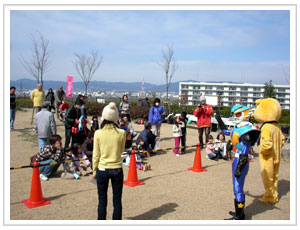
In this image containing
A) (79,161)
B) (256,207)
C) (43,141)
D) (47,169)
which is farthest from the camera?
(79,161)

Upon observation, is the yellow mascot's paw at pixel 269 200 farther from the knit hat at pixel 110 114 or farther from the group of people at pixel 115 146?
the knit hat at pixel 110 114

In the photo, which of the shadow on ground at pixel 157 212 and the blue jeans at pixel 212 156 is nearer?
the shadow on ground at pixel 157 212

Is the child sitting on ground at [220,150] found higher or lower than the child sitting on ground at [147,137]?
lower

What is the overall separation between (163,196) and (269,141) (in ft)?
7.83

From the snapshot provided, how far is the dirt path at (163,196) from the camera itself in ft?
15.8

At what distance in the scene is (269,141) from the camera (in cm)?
513

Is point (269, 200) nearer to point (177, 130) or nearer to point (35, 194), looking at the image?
point (177, 130)

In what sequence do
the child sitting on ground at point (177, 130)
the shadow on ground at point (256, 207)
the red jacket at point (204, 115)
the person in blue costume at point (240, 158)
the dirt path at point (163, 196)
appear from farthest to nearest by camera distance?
the red jacket at point (204, 115)
the child sitting on ground at point (177, 130)
the shadow on ground at point (256, 207)
the dirt path at point (163, 196)
the person in blue costume at point (240, 158)

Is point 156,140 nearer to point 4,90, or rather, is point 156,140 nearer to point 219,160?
point 219,160

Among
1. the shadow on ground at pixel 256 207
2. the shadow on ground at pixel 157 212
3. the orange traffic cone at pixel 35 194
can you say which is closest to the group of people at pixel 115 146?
the shadow on ground at pixel 256 207

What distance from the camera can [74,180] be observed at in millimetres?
6535

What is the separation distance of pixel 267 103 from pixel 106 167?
11.3ft

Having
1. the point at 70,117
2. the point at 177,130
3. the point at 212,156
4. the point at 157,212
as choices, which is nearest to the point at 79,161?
the point at 70,117

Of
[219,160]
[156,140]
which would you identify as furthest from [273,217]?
[156,140]
